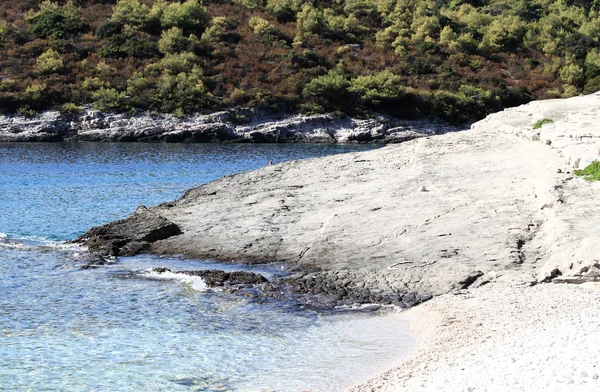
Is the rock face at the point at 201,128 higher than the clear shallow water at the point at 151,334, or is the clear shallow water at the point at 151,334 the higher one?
the clear shallow water at the point at 151,334

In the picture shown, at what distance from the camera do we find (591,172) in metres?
18.9

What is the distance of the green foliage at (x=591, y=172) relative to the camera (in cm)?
1841

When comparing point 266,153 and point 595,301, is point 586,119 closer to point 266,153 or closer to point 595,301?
point 595,301

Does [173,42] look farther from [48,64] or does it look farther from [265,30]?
[48,64]

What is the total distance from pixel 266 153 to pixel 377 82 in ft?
67.5

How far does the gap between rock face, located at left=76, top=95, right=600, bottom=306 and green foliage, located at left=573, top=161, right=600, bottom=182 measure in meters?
0.40

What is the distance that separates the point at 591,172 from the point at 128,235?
Result: 11841mm

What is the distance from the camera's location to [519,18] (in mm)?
85938

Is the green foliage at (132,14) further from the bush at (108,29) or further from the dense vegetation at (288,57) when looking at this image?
the bush at (108,29)

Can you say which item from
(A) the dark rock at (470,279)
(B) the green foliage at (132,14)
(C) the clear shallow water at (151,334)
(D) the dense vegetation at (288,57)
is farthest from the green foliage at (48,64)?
(A) the dark rock at (470,279)

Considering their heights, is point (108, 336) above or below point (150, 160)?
above

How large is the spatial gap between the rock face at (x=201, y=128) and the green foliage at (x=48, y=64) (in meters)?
6.83

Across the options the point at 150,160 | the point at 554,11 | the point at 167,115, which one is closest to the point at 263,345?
the point at 150,160

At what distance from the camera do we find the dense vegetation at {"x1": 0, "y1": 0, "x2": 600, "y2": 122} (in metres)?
60.5
